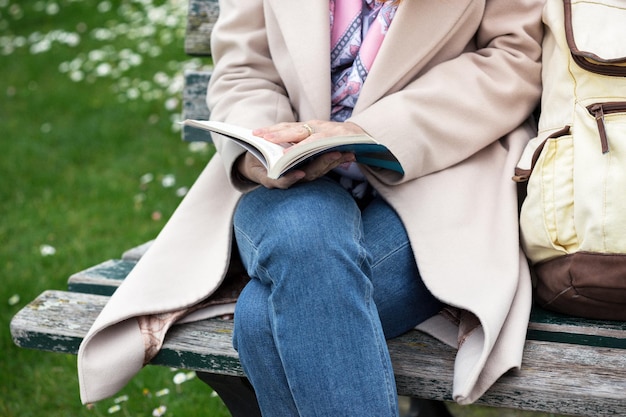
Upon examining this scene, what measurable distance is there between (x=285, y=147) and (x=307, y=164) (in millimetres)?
66

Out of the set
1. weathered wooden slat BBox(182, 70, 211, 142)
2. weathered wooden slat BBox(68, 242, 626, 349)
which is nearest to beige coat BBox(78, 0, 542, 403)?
weathered wooden slat BBox(68, 242, 626, 349)

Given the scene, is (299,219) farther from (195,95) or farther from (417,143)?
(195,95)

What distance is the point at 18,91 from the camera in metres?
6.23

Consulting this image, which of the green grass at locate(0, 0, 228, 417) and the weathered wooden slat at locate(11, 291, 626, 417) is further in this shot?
the green grass at locate(0, 0, 228, 417)

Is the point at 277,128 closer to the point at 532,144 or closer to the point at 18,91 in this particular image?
the point at 532,144

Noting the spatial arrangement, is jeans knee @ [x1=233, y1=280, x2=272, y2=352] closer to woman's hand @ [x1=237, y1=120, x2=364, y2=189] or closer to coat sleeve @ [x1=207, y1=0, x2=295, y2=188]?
woman's hand @ [x1=237, y1=120, x2=364, y2=189]

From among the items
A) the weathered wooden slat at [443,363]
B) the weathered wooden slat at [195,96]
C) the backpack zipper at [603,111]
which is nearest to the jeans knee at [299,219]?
the weathered wooden slat at [443,363]

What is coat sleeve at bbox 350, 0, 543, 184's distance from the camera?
2.13 metres

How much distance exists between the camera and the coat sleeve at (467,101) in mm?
2127

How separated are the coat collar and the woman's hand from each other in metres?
0.17

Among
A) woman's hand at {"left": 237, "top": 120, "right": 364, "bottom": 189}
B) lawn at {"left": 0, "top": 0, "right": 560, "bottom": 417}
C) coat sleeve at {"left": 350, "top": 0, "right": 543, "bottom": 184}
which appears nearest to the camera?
woman's hand at {"left": 237, "top": 120, "right": 364, "bottom": 189}

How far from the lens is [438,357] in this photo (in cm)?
194

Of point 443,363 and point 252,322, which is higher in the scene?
point 252,322

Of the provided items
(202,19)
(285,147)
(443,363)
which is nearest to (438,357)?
(443,363)
